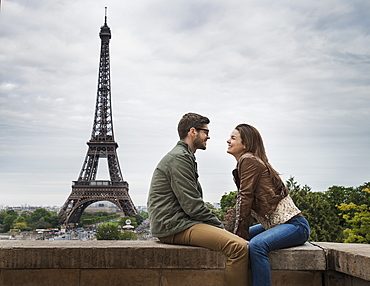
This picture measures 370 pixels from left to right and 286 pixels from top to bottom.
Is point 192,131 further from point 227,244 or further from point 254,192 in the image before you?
point 227,244

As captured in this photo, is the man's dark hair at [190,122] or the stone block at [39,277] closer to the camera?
the stone block at [39,277]

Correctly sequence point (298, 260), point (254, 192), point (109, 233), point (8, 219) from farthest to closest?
point (8, 219), point (109, 233), point (254, 192), point (298, 260)

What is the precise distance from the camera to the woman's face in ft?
11.3

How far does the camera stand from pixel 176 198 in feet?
10.4

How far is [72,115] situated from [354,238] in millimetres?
86242

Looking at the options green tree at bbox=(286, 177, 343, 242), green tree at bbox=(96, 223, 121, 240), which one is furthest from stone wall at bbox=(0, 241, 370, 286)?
green tree at bbox=(96, 223, 121, 240)

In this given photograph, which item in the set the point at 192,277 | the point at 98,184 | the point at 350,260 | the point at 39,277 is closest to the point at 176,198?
the point at 192,277

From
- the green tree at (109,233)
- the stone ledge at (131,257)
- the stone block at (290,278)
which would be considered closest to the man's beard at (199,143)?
the stone ledge at (131,257)

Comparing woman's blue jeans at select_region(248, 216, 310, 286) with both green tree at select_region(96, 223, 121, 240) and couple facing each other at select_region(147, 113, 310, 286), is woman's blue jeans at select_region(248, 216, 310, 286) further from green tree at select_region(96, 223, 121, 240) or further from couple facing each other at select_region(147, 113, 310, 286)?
green tree at select_region(96, 223, 121, 240)

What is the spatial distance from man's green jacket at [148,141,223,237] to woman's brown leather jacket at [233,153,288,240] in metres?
0.22

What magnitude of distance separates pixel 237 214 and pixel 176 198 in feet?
1.60

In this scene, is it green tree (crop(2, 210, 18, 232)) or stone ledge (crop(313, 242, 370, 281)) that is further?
green tree (crop(2, 210, 18, 232))

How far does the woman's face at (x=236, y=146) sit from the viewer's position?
135 inches

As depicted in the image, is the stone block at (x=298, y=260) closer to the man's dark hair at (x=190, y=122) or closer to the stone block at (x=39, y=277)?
the man's dark hair at (x=190, y=122)
